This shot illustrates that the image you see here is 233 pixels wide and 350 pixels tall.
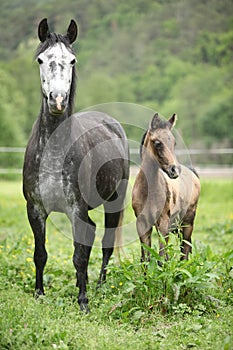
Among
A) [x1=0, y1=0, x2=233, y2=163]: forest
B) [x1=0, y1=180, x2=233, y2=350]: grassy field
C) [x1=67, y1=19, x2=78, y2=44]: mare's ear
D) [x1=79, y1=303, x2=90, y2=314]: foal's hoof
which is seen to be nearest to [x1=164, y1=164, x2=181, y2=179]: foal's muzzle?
[x1=0, y1=180, x2=233, y2=350]: grassy field

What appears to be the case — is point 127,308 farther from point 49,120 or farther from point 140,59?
point 140,59

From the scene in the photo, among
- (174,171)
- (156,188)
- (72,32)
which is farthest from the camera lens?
(156,188)

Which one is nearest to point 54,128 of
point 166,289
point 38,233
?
point 38,233

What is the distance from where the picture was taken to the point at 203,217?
36.5 ft

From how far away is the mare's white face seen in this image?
434 centimetres

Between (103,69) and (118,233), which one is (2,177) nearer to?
(118,233)

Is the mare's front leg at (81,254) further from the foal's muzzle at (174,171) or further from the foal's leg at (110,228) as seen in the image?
the foal's leg at (110,228)

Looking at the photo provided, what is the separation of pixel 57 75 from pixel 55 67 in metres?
0.09

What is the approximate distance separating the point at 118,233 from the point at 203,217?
5402mm

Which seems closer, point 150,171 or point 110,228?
point 150,171

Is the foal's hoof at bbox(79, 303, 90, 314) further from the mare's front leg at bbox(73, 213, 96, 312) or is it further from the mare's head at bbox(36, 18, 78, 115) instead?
the mare's head at bbox(36, 18, 78, 115)

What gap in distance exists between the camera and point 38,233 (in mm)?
4922

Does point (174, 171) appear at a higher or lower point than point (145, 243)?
higher

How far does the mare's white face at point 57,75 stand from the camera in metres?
4.34
